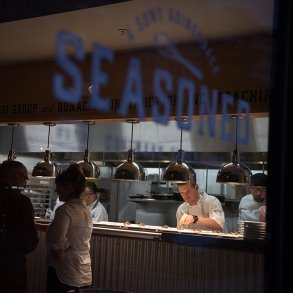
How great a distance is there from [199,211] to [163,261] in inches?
52.3

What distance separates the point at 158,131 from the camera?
508 cm

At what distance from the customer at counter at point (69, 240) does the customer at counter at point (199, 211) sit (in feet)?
4.87

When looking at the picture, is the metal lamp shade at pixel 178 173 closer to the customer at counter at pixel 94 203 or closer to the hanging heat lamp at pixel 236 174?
the hanging heat lamp at pixel 236 174

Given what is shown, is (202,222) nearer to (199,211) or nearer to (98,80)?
(199,211)

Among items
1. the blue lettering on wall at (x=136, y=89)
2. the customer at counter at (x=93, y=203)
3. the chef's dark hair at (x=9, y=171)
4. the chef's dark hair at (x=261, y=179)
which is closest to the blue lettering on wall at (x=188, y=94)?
the blue lettering on wall at (x=136, y=89)

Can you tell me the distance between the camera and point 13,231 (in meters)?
2.66

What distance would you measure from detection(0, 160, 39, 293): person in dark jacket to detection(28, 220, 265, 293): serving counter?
38.5 inches

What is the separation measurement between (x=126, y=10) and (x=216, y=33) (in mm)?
678

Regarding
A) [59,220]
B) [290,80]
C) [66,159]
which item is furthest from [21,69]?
[290,80]

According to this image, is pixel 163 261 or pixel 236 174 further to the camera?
pixel 236 174

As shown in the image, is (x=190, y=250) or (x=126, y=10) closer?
(x=126, y=10)

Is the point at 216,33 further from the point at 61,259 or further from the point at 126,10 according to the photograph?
the point at 61,259

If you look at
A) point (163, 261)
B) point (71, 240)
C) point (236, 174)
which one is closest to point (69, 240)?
point (71, 240)

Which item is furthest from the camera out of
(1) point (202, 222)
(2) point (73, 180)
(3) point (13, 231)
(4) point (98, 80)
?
(1) point (202, 222)
